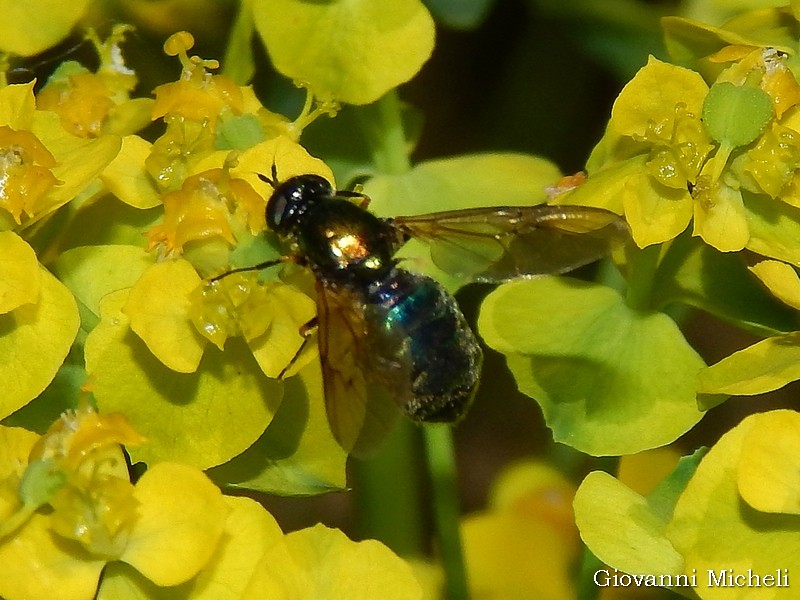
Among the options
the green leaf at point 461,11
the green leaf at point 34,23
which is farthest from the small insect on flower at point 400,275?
the green leaf at point 461,11

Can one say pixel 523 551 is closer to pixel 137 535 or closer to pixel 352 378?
pixel 352 378

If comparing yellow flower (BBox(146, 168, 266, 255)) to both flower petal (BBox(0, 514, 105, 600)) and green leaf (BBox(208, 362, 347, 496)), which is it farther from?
flower petal (BBox(0, 514, 105, 600))

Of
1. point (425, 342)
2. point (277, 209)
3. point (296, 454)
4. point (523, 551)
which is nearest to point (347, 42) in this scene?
point (277, 209)

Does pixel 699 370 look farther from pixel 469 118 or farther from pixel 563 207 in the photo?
pixel 469 118

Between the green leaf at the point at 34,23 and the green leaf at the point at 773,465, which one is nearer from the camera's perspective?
the green leaf at the point at 773,465

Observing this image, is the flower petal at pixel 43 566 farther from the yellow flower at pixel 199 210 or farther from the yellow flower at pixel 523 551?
the yellow flower at pixel 523 551
